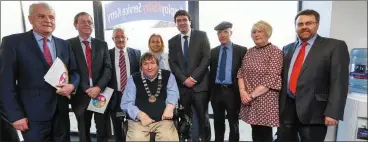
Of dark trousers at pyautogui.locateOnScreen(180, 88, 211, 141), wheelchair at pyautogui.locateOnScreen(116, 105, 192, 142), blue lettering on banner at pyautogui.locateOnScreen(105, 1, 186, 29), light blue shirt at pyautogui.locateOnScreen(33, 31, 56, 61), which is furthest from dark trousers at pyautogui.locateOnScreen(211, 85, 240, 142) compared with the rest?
light blue shirt at pyautogui.locateOnScreen(33, 31, 56, 61)

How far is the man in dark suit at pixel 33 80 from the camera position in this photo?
1582 mm

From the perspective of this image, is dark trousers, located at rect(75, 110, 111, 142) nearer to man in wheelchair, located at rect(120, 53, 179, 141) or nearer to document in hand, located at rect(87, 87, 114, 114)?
document in hand, located at rect(87, 87, 114, 114)

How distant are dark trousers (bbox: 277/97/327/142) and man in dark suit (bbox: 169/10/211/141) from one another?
81 centimetres

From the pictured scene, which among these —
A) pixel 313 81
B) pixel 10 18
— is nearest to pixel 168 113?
pixel 313 81

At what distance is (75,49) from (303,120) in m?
2.15

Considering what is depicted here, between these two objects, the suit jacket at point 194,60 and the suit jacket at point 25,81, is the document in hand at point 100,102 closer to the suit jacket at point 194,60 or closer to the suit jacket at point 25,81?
the suit jacket at point 25,81

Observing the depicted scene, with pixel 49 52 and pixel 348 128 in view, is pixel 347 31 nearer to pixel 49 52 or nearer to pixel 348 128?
pixel 348 128

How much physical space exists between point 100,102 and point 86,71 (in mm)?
339

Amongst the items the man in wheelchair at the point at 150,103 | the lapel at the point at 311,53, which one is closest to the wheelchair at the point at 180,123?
the man in wheelchair at the point at 150,103

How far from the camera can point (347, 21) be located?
268 centimetres

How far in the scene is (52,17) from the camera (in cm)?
172

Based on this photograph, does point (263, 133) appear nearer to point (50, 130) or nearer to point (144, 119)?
point (144, 119)

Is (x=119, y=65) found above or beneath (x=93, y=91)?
above

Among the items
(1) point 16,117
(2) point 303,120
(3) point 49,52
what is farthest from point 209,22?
(1) point 16,117
